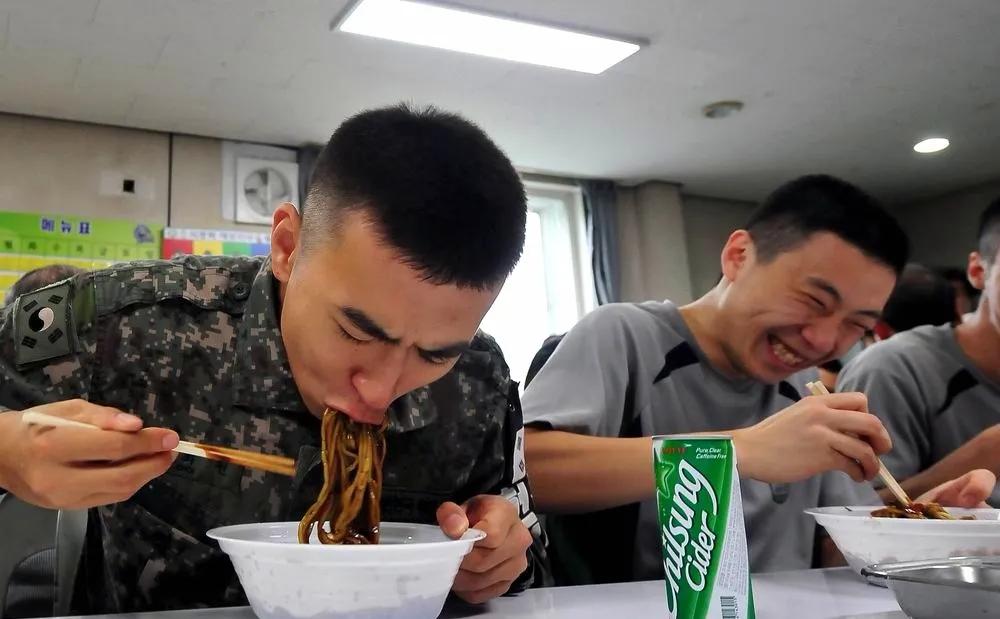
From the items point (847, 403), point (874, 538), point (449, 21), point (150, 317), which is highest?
point (449, 21)

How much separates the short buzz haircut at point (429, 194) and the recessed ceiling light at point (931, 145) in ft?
16.7

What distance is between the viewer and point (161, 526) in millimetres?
1177

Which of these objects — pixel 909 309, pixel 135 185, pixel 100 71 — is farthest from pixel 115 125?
pixel 909 309

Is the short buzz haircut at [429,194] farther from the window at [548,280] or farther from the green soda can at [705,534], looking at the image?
the window at [548,280]

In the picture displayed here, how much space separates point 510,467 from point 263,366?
458mm

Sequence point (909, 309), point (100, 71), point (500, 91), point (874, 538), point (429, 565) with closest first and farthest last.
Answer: point (429, 565) < point (874, 538) < point (909, 309) < point (100, 71) < point (500, 91)

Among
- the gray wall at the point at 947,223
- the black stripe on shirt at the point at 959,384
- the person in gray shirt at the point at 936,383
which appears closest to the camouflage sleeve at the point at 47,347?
the person in gray shirt at the point at 936,383

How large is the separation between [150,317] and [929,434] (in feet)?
6.63

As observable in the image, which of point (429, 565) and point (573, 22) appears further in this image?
point (573, 22)

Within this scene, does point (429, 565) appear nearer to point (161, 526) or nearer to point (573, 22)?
point (161, 526)

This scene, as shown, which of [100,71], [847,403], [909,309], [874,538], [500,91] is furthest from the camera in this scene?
[500,91]

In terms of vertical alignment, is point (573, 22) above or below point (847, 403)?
above

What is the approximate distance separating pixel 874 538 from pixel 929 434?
1.23 meters

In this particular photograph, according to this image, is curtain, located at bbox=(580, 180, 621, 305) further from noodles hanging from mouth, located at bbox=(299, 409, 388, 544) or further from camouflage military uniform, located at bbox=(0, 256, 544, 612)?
noodles hanging from mouth, located at bbox=(299, 409, 388, 544)
